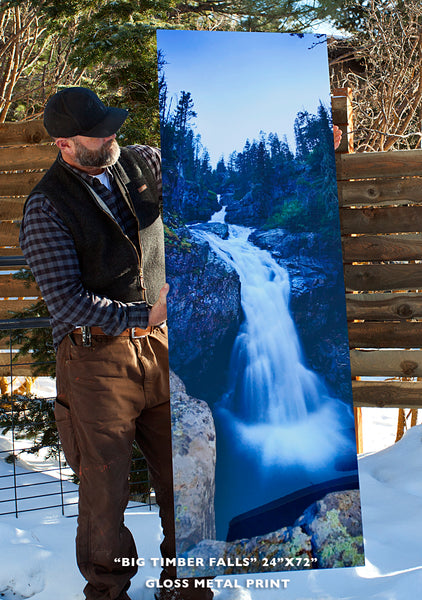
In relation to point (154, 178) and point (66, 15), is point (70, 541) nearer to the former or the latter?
point (154, 178)

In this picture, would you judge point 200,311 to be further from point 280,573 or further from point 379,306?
point 379,306

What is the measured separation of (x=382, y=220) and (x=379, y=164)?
0.29 meters

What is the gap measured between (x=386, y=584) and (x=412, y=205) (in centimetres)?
188

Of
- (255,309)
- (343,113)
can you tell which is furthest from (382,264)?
(255,309)

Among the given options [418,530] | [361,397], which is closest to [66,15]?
[361,397]

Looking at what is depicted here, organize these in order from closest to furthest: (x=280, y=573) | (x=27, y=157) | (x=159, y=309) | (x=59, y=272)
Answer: (x=59, y=272) < (x=159, y=309) < (x=280, y=573) < (x=27, y=157)

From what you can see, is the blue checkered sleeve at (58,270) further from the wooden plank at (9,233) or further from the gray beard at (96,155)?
the wooden plank at (9,233)

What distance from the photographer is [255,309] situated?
178 centimetres

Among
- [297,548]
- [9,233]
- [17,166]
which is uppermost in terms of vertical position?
[17,166]

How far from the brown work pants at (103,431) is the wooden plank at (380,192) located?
5.65 feet

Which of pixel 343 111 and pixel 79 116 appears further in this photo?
pixel 343 111

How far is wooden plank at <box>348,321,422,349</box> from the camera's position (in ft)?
10.0

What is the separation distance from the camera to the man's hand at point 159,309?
1.72 metres

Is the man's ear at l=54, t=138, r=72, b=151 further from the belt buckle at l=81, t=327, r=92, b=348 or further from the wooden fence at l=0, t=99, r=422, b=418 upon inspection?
the wooden fence at l=0, t=99, r=422, b=418
